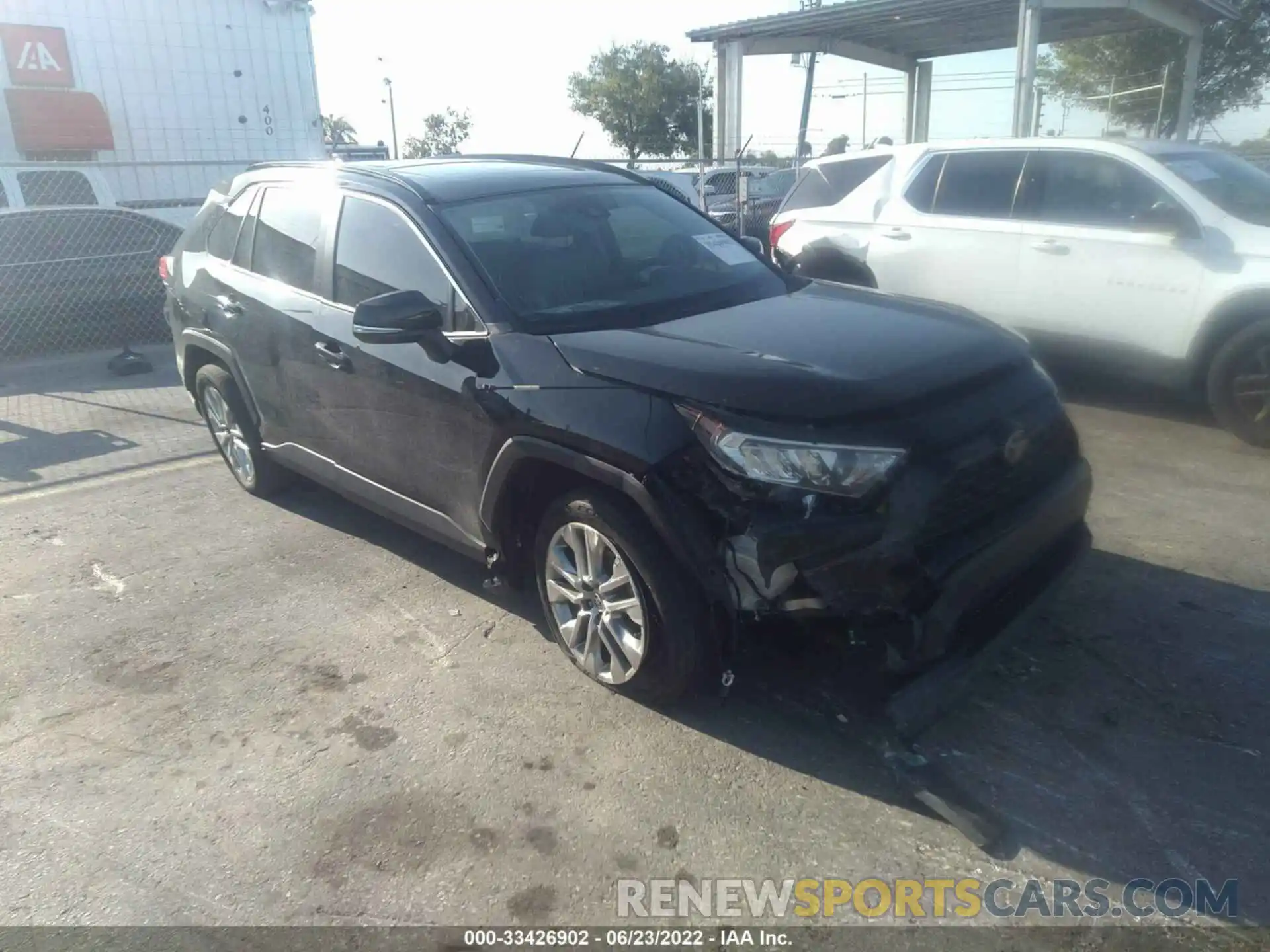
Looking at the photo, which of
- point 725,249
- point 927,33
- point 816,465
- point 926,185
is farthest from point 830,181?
point 927,33

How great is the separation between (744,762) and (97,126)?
58.1 feet

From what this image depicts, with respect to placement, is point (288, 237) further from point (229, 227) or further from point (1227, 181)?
point (1227, 181)

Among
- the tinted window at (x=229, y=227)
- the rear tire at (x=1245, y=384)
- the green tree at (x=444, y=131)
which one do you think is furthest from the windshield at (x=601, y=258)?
the green tree at (x=444, y=131)

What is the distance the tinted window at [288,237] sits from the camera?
456 cm

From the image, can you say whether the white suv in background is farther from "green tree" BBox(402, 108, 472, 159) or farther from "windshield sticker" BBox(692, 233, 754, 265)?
"green tree" BBox(402, 108, 472, 159)

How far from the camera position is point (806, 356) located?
3.25m

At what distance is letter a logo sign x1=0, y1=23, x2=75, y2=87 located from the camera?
1564 cm

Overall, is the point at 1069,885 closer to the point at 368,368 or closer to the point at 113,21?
the point at 368,368

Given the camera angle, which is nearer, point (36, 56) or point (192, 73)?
point (36, 56)

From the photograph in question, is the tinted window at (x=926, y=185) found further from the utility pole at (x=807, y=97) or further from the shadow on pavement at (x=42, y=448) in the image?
the utility pole at (x=807, y=97)

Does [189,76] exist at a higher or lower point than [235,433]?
higher

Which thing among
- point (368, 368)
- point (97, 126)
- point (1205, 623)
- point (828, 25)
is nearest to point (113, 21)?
point (97, 126)

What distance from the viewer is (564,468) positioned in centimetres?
342

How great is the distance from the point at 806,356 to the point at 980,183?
4.69m
